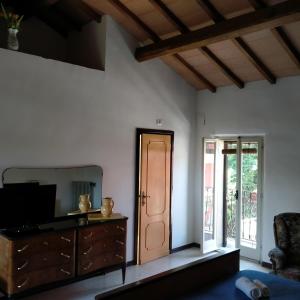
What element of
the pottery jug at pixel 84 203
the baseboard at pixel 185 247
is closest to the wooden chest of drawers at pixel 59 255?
the pottery jug at pixel 84 203

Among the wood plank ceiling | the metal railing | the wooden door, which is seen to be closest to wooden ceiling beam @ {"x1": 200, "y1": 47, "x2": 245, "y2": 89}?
the wood plank ceiling

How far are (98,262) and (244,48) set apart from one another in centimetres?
338

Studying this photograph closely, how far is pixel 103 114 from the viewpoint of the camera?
15.5ft

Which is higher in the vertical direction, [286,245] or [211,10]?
[211,10]

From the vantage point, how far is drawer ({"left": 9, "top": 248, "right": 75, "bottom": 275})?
11.2ft

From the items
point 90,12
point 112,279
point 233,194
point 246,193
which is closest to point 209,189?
point 233,194

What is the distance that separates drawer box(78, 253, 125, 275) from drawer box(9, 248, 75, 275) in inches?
6.5

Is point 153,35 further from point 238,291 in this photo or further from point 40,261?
point 238,291

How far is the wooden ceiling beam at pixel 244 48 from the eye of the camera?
3.88m

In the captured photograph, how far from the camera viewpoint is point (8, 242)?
340cm

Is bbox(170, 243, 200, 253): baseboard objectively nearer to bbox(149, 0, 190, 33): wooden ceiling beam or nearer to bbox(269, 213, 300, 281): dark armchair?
bbox(269, 213, 300, 281): dark armchair

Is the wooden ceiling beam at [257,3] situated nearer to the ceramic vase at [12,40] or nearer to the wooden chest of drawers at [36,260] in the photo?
the ceramic vase at [12,40]

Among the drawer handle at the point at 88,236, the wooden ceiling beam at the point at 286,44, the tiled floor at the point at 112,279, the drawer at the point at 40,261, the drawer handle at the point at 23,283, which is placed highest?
the wooden ceiling beam at the point at 286,44

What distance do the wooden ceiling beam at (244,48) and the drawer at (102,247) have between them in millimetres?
2985
